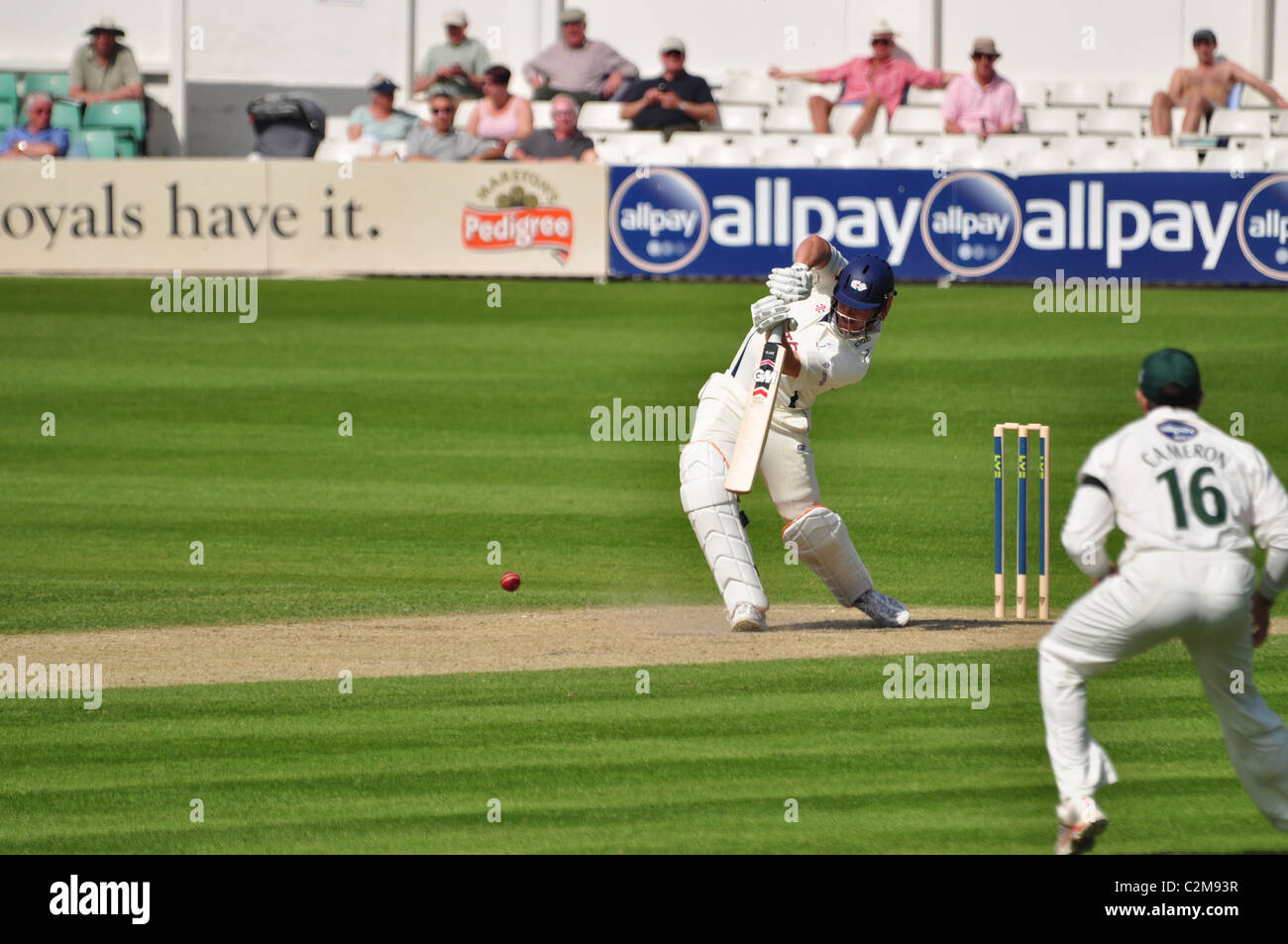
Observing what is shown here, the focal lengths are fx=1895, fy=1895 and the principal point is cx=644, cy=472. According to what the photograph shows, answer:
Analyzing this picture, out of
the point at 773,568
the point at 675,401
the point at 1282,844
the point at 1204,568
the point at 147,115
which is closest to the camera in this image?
the point at 1204,568

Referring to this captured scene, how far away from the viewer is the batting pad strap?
35.3 ft

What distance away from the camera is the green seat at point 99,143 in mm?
25812

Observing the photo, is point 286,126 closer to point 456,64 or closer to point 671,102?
point 456,64

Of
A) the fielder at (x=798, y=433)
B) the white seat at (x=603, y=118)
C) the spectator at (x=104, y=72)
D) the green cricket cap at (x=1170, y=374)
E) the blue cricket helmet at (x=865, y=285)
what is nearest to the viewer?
the green cricket cap at (x=1170, y=374)

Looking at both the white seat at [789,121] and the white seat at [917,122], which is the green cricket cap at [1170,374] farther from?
the white seat at [789,121]

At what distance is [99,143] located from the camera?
26.0 metres

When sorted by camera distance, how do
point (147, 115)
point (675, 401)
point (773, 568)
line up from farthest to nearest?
point (147, 115) → point (675, 401) → point (773, 568)

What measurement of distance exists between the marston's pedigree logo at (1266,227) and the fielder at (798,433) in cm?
1234

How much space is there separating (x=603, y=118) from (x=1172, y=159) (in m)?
7.45

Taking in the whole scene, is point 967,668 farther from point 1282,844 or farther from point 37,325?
point 37,325

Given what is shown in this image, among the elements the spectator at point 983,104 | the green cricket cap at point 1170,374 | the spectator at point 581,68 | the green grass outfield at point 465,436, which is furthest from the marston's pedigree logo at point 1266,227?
the green cricket cap at point 1170,374

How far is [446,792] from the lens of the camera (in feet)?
26.1

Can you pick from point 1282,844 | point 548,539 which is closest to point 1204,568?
point 1282,844

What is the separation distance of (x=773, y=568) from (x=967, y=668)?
4.17 metres
